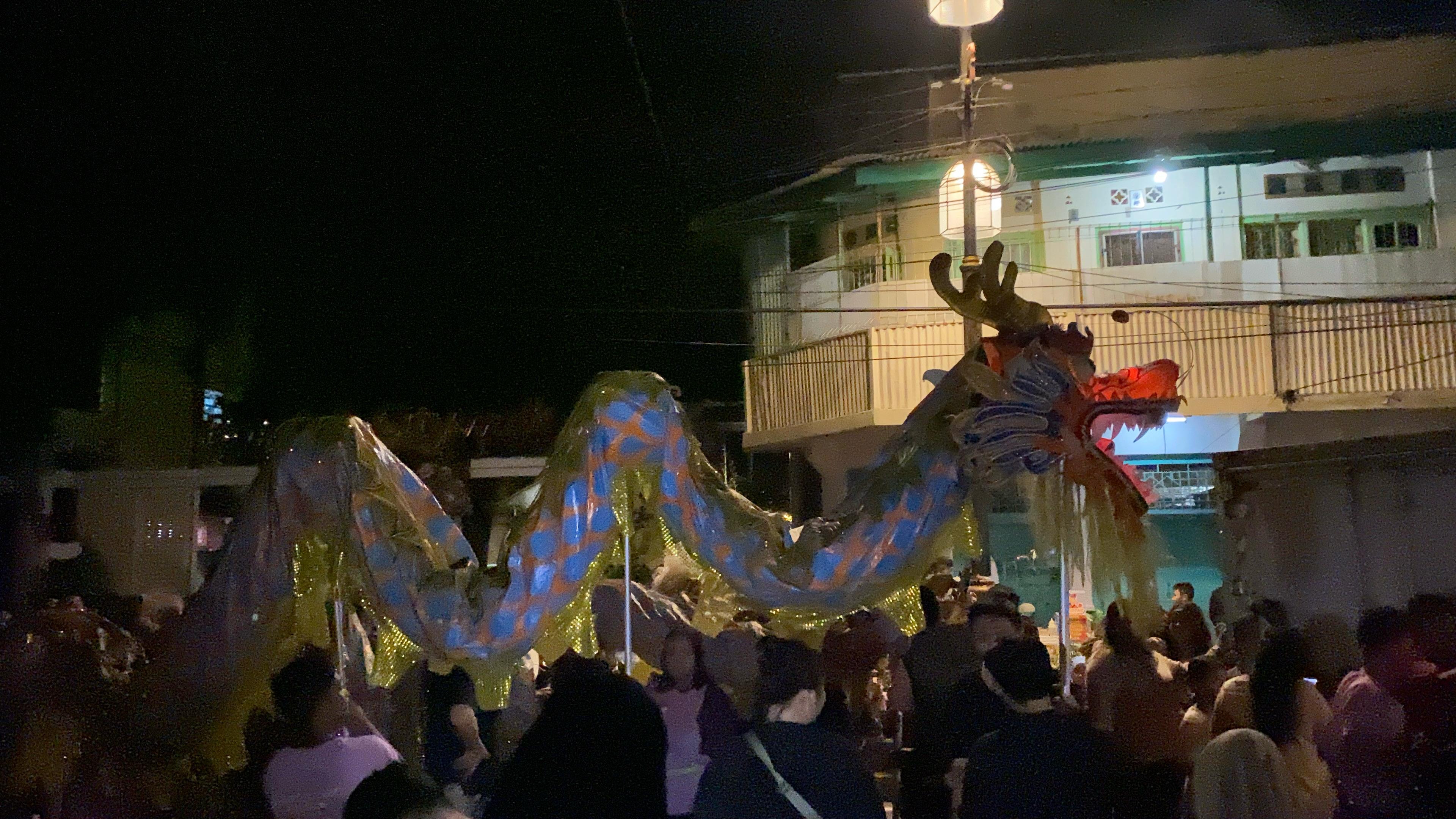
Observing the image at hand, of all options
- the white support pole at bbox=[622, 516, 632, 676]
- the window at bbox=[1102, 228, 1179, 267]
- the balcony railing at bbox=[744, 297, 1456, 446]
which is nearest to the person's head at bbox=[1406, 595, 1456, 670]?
the white support pole at bbox=[622, 516, 632, 676]

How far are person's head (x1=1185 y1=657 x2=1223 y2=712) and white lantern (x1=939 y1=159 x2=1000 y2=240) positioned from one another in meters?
6.39

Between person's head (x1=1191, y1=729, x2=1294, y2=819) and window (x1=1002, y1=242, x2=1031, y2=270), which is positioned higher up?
window (x1=1002, y1=242, x2=1031, y2=270)

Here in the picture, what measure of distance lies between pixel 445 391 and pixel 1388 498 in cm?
1324

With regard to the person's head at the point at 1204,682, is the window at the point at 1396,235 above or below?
above

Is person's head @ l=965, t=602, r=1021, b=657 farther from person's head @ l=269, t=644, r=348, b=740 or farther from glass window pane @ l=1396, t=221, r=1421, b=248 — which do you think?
glass window pane @ l=1396, t=221, r=1421, b=248

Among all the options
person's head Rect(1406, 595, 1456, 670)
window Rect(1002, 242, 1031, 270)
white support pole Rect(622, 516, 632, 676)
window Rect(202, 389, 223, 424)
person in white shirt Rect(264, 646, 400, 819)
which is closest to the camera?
person in white shirt Rect(264, 646, 400, 819)

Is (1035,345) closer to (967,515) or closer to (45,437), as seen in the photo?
(967,515)

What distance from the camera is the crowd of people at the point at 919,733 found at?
8.09 feet

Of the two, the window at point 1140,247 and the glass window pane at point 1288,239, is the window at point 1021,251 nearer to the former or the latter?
the window at point 1140,247

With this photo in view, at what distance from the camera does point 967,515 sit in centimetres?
406

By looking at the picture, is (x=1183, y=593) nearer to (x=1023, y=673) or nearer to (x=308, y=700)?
(x=1023, y=673)

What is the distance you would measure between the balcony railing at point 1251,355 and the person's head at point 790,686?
420 inches

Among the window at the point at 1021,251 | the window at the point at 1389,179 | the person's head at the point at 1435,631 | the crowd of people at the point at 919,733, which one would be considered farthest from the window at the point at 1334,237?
the person's head at the point at 1435,631

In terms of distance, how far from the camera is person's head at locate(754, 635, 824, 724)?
10.7 ft
